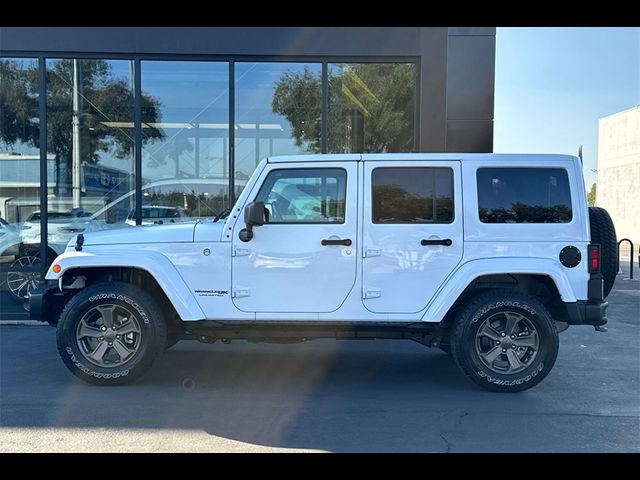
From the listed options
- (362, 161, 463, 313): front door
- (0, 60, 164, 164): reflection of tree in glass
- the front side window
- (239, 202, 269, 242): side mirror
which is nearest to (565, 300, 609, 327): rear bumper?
(362, 161, 463, 313): front door

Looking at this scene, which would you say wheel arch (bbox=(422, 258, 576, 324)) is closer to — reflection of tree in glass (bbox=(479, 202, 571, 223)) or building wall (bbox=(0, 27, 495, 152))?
reflection of tree in glass (bbox=(479, 202, 571, 223))

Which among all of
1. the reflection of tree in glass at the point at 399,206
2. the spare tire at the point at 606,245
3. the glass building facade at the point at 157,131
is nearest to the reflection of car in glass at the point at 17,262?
the glass building facade at the point at 157,131

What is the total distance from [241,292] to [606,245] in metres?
3.41

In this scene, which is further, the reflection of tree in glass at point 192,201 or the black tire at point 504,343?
the reflection of tree in glass at point 192,201

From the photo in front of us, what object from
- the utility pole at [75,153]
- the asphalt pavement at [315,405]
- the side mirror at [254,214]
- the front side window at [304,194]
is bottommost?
the asphalt pavement at [315,405]

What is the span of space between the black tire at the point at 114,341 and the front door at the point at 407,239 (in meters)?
1.95

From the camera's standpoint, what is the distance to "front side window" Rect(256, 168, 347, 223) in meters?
5.22

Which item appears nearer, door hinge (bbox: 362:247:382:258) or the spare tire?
door hinge (bbox: 362:247:382:258)

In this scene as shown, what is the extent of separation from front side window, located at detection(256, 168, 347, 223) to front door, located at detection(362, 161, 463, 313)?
28cm

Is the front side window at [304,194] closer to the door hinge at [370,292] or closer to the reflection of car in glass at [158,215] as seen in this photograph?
the door hinge at [370,292]

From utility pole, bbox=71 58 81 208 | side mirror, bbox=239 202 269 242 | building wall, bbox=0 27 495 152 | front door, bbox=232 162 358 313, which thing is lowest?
front door, bbox=232 162 358 313

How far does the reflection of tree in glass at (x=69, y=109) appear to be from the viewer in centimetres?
892

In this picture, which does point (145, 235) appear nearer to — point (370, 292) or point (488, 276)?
point (370, 292)

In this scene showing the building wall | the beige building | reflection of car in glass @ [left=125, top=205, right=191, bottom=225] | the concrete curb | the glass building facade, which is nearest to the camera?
the concrete curb
